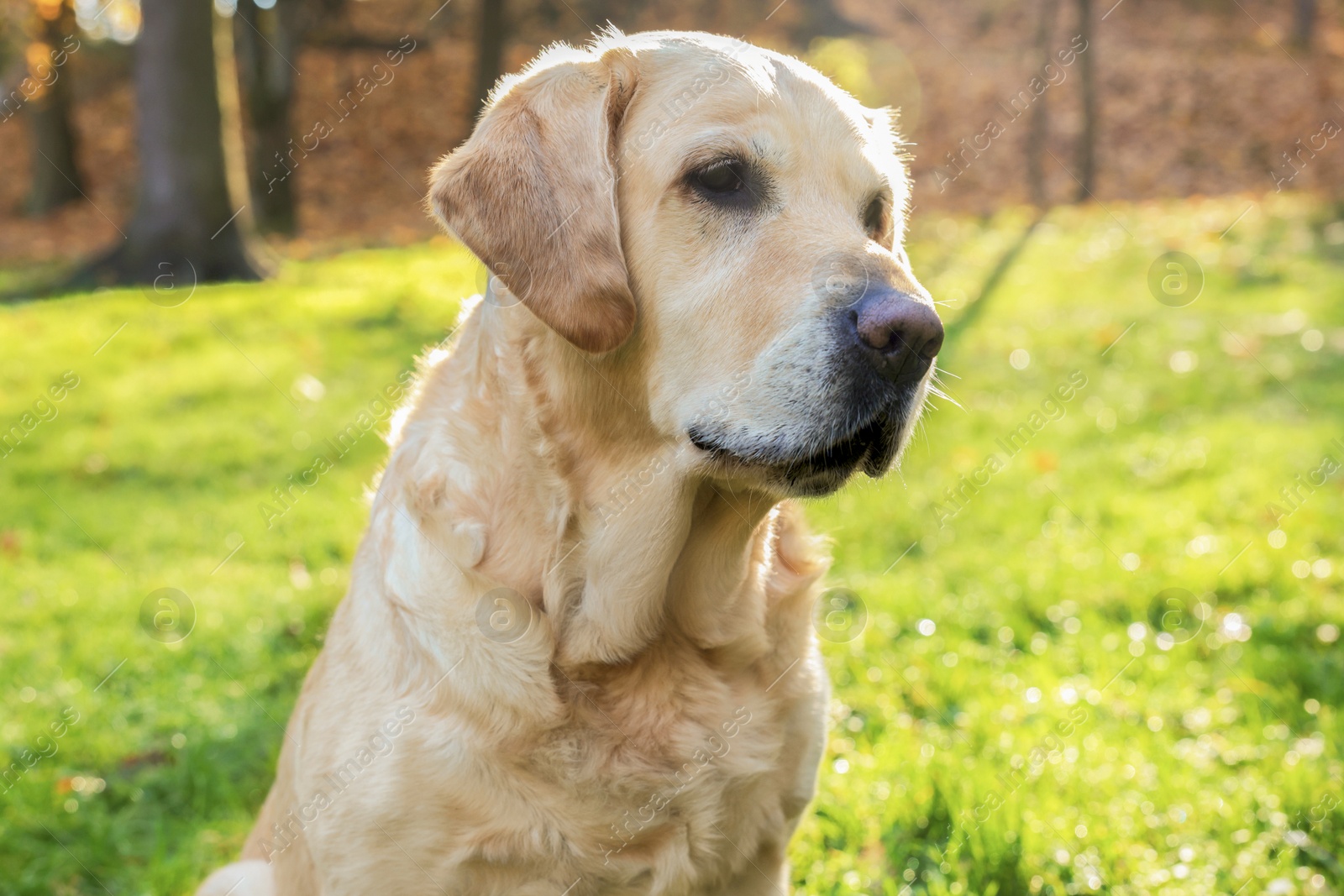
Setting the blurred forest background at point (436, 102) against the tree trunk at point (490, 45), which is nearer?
the blurred forest background at point (436, 102)

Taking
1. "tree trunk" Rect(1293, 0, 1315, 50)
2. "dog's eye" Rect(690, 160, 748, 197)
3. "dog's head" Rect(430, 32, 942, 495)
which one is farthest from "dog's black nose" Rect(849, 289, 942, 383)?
"tree trunk" Rect(1293, 0, 1315, 50)

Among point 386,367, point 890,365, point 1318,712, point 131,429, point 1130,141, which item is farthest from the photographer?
point 1130,141

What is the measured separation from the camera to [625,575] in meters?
2.47

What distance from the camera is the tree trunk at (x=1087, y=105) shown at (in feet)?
42.8

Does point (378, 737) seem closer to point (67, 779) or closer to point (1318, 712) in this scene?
point (67, 779)

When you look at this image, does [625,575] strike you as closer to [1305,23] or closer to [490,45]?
[490,45]

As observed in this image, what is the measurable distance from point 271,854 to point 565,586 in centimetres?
108

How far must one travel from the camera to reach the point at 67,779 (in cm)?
381

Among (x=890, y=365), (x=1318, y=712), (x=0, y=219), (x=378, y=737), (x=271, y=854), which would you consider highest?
(x=890, y=365)

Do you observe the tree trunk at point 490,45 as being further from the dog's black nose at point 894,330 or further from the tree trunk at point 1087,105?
the dog's black nose at point 894,330

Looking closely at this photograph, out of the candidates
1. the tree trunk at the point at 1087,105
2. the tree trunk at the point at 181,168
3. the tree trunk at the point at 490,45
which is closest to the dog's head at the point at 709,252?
the tree trunk at the point at 181,168

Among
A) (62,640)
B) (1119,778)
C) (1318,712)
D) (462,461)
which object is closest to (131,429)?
(62,640)

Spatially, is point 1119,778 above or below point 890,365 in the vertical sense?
below

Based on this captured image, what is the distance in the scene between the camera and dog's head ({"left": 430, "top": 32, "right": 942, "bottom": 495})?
7.36ft
